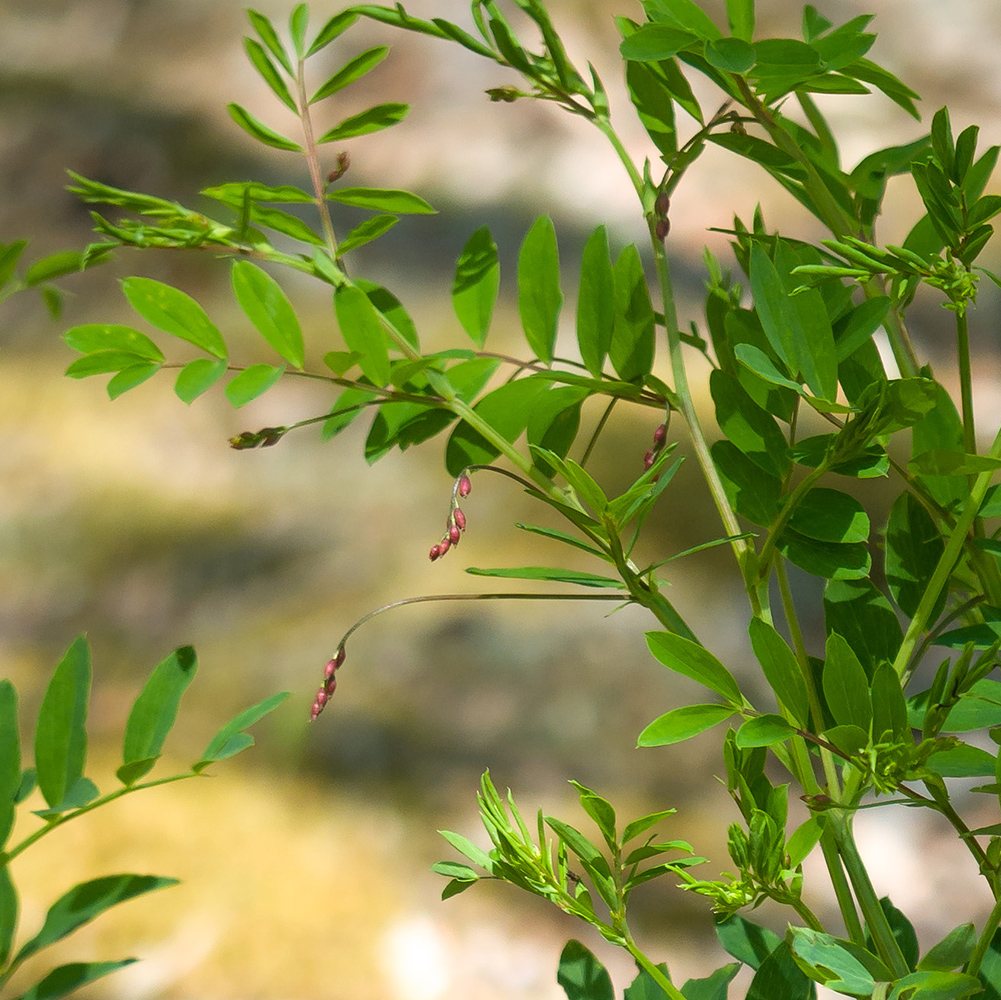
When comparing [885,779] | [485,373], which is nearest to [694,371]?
[485,373]

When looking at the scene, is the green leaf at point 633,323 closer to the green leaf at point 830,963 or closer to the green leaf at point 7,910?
the green leaf at point 830,963

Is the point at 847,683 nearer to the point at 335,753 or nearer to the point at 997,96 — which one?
the point at 335,753

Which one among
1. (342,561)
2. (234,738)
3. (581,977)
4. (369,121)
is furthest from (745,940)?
(342,561)

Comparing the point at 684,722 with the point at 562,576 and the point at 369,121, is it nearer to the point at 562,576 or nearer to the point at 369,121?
the point at 562,576

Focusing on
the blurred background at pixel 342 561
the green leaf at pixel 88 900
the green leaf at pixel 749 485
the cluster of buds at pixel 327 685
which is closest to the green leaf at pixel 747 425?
the green leaf at pixel 749 485

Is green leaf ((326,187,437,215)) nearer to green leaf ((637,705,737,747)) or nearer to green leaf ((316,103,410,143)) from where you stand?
green leaf ((316,103,410,143))

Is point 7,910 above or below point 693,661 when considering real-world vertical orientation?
below
